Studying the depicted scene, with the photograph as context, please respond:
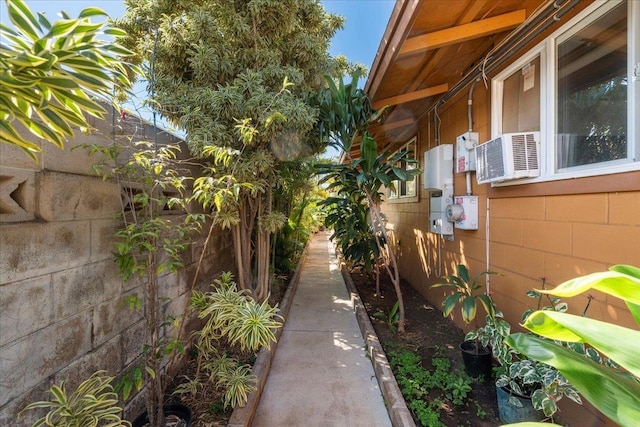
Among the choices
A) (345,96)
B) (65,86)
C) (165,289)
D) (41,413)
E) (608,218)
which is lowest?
(41,413)

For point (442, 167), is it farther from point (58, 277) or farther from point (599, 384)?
point (58, 277)

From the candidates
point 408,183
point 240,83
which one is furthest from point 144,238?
point 408,183

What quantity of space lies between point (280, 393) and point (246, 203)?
201 cm

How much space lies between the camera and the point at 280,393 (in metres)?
2.48

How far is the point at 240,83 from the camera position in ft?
9.31

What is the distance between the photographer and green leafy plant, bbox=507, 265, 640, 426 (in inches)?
27.2

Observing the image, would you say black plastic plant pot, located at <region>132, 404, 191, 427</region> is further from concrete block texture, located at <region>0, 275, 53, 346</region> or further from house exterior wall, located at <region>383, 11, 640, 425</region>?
house exterior wall, located at <region>383, 11, 640, 425</region>

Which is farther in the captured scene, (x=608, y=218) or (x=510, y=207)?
(x=510, y=207)

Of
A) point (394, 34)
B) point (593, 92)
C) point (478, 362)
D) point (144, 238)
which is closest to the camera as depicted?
point (144, 238)

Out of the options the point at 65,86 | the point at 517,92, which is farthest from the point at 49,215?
the point at 517,92

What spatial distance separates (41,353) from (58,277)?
1.11ft

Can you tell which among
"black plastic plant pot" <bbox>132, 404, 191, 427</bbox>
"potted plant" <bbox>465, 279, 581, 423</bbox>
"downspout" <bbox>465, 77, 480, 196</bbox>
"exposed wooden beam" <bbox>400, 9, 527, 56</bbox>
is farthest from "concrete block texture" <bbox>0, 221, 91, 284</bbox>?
"downspout" <bbox>465, 77, 480, 196</bbox>

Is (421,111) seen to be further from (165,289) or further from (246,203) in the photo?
(165,289)

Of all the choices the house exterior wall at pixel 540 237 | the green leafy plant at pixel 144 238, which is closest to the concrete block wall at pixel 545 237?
the house exterior wall at pixel 540 237
